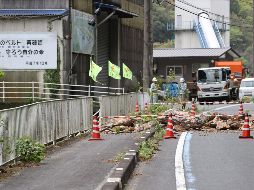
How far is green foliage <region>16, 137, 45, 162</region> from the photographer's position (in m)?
14.9

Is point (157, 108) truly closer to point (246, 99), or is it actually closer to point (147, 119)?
point (147, 119)

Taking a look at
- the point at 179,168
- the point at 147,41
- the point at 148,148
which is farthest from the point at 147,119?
the point at 179,168

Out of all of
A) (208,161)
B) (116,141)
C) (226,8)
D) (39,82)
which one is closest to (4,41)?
(39,82)

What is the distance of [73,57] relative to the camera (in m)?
38.8

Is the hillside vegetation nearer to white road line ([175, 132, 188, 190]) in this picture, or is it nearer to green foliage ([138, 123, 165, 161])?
green foliage ([138, 123, 165, 161])

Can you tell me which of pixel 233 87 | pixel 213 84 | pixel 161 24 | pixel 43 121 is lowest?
pixel 43 121

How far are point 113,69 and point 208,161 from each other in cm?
1954

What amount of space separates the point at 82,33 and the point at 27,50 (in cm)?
490

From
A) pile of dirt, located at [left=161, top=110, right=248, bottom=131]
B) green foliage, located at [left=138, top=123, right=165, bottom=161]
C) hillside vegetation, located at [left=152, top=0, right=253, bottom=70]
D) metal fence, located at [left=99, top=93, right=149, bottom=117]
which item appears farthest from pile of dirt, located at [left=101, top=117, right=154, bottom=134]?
hillside vegetation, located at [left=152, top=0, right=253, bottom=70]

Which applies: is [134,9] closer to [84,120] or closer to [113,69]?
[113,69]

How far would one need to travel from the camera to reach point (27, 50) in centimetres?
3575

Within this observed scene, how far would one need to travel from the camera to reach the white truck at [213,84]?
5072 cm

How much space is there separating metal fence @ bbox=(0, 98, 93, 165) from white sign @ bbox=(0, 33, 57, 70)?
453 inches

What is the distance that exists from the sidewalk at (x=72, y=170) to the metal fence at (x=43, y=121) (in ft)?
2.01
